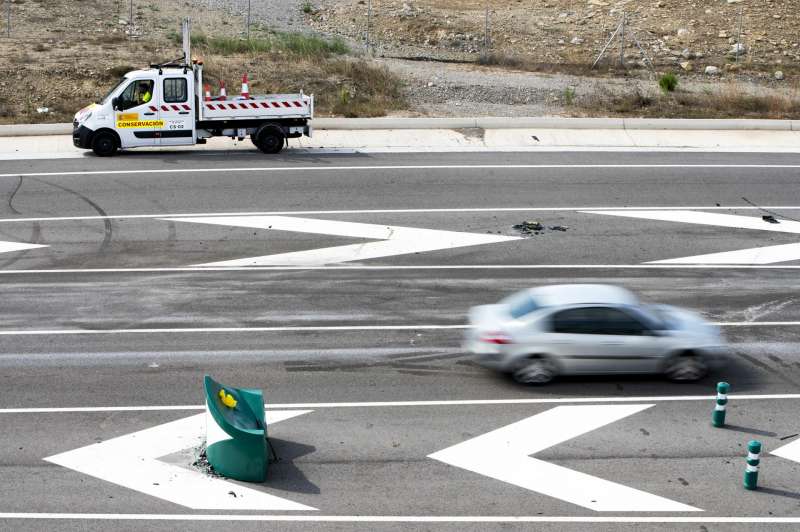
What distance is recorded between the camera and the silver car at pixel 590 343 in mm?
15547

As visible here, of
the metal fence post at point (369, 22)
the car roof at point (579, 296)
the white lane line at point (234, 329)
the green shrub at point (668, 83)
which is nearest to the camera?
the car roof at point (579, 296)

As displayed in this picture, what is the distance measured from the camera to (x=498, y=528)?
11984mm

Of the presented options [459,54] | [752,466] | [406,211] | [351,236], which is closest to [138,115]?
[406,211]

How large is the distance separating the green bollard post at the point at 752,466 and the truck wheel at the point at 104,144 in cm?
2101

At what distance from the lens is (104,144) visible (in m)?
28.8

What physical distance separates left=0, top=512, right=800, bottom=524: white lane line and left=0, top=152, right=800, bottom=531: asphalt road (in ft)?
0.14

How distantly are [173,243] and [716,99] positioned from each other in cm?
2023

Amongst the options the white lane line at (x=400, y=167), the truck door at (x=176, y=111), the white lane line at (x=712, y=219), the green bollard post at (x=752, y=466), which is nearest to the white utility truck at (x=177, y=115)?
the truck door at (x=176, y=111)

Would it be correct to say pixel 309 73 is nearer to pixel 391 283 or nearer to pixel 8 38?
pixel 8 38

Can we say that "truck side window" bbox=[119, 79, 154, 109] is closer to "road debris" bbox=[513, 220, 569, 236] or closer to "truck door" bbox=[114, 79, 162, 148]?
"truck door" bbox=[114, 79, 162, 148]

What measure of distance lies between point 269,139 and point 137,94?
3764 millimetres

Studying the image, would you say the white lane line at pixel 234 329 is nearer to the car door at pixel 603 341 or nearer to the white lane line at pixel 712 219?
the car door at pixel 603 341

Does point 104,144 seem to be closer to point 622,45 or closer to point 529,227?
point 529,227

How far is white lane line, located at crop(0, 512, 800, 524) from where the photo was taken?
12125mm
